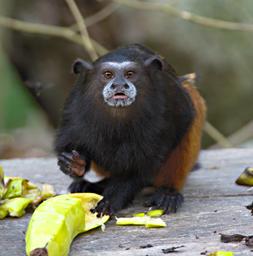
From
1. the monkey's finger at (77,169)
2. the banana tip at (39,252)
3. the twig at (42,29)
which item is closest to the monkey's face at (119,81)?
the monkey's finger at (77,169)

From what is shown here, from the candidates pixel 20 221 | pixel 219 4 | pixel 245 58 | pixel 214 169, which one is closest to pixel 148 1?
pixel 219 4

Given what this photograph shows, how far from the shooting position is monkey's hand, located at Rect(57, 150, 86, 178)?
4566 millimetres

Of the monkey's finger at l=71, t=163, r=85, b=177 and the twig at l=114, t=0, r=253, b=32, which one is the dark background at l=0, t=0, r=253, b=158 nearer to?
the twig at l=114, t=0, r=253, b=32

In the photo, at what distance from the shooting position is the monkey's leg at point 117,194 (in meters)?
4.31

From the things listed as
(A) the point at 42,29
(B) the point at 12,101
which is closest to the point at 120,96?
(A) the point at 42,29

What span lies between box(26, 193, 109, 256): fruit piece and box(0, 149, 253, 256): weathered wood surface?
0.25 ft

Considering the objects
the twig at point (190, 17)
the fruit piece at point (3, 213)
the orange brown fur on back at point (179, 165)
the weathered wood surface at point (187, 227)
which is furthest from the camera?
the twig at point (190, 17)

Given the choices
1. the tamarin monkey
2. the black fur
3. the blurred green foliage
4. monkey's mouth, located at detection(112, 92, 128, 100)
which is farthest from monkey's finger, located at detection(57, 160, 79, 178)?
the blurred green foliage

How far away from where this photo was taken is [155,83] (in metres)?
4.79

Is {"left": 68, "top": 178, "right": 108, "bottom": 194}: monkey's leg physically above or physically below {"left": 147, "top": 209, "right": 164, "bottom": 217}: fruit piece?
above

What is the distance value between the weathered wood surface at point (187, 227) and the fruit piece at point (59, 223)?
76mm

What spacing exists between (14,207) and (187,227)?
968 millimetres

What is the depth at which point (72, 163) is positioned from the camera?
15.0 ft

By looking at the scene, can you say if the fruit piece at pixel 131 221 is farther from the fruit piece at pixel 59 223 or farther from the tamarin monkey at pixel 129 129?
the tamarin monkey at pixel 129 129
